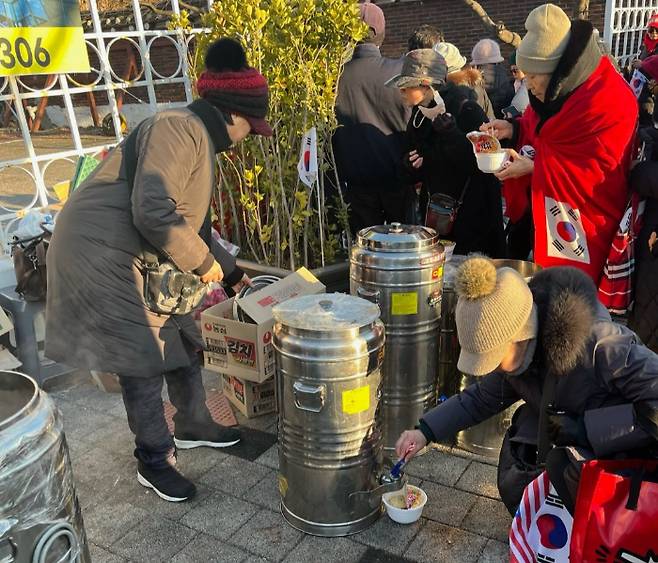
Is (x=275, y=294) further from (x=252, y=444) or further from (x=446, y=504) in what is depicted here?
(x=446, y=504)

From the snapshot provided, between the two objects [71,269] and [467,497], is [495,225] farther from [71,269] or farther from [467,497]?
[71,269]

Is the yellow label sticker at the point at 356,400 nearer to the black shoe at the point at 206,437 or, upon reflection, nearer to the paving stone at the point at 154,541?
the paving stone at the point at 154,541

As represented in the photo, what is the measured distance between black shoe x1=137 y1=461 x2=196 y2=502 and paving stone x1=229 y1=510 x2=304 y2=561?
13.8 inches

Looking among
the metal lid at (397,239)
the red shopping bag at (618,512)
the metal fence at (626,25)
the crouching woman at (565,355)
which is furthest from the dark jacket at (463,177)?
the metal fence at (626,25)

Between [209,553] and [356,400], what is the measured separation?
88 centimetres

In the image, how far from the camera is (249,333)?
326 centimetres

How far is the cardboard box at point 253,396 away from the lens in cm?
352

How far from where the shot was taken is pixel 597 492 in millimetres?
1588

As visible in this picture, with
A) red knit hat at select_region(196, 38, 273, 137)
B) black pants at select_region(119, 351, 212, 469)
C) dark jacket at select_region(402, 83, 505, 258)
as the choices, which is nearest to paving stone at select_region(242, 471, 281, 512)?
black pants at select_region(119, 351, 212, 469)

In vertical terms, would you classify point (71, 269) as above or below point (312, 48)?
below

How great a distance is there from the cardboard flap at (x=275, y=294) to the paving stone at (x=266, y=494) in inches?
31.1

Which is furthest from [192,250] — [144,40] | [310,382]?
[144,40]

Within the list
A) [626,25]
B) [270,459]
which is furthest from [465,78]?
[626,25]

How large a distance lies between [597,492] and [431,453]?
5.35 ft
